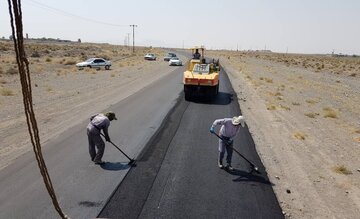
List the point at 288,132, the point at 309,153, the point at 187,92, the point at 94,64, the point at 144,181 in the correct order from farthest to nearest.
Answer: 1. the point at 94,64
2. the point at 187,92
3. the point at 288,132
4. the point at 309,153
5. the point at 144,181

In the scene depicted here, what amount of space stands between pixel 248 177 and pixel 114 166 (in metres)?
3.71

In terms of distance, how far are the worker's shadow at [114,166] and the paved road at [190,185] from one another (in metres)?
0.33

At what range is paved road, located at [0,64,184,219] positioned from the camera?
7932 millimetres

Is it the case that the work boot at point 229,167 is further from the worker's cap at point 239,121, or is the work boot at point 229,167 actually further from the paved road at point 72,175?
the paved road at point 72,175

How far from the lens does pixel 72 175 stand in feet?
32.2

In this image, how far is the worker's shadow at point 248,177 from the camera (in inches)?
396

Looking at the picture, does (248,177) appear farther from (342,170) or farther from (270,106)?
(270,106)

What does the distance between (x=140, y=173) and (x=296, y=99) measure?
20893mm

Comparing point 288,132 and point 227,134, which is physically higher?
point 227,134

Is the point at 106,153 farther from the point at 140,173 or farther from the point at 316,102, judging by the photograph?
the point at 316,102

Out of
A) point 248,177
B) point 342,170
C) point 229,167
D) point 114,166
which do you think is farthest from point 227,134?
point 342,170

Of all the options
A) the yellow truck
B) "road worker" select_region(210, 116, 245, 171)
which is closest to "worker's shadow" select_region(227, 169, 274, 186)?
"road worker" select_region(210, 116, 245, 171)

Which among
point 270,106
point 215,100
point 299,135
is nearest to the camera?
point 299,135

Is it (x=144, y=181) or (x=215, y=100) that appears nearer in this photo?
(x=144, y=181)
